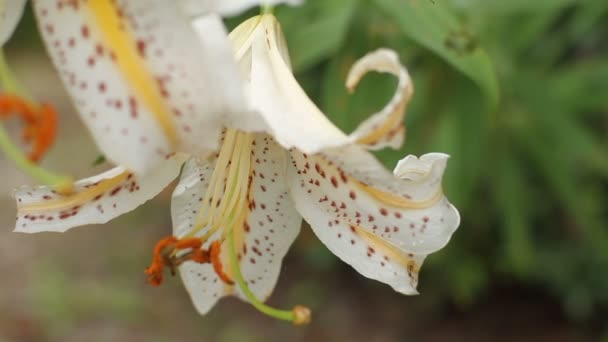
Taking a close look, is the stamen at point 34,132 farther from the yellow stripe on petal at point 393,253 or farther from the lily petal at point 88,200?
the yellow stripe on petal at point 393,253

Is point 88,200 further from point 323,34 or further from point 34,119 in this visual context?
point 323,34

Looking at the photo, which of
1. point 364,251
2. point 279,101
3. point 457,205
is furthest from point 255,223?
point 457,205

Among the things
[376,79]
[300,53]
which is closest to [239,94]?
[300,53]

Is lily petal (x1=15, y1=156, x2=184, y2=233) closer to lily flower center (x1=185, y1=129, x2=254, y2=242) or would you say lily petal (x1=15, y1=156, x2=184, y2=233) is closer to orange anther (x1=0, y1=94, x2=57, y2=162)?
lily flower center (x1=185, y1=129, x2=254, y2=242)

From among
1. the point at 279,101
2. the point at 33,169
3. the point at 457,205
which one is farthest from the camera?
the point at 457,205

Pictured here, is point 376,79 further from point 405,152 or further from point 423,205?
point 423,205

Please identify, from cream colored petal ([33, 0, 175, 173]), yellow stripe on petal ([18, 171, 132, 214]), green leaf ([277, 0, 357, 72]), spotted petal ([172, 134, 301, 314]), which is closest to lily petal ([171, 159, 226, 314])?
spotted petal ([172, 134, 301, 314])
